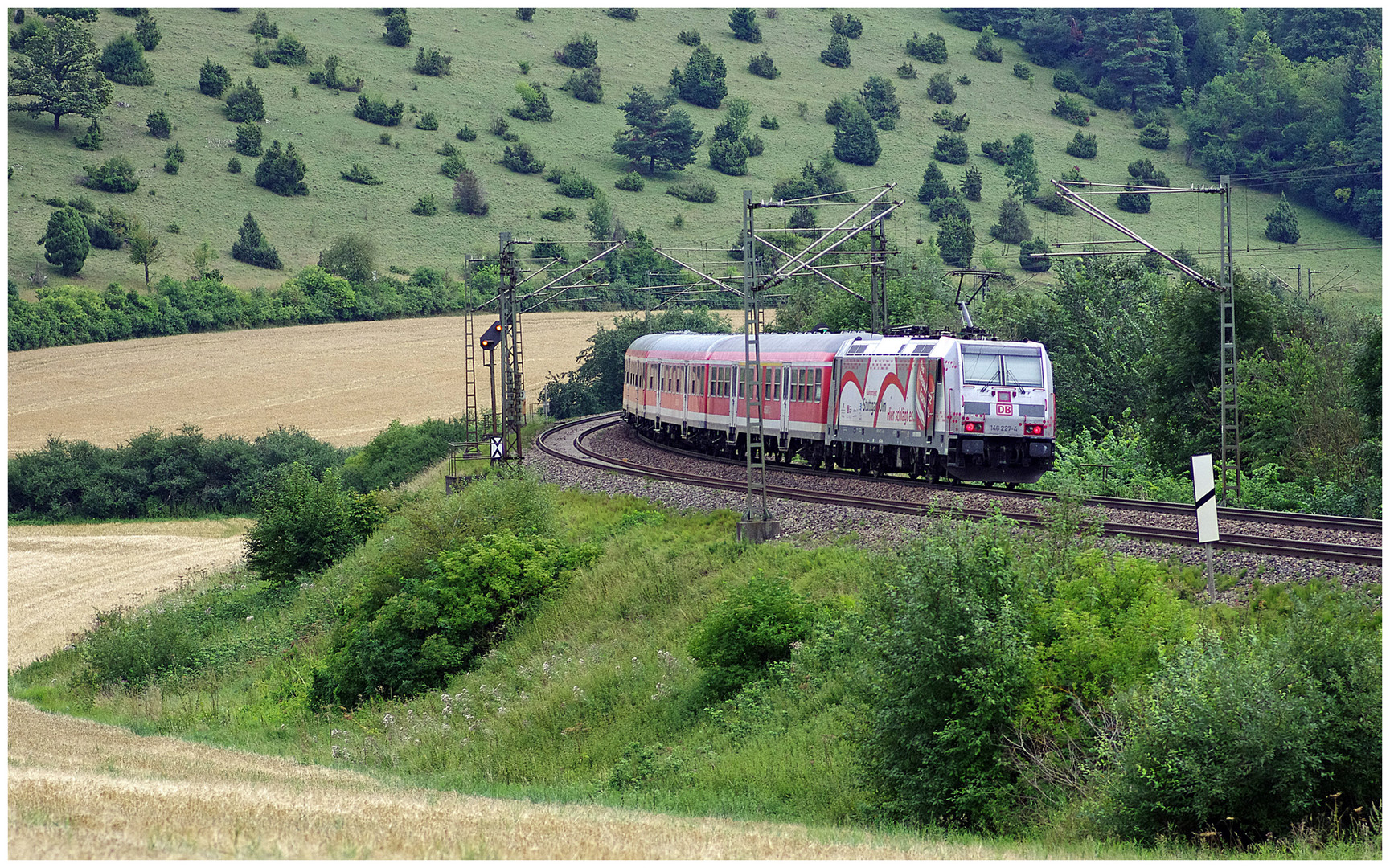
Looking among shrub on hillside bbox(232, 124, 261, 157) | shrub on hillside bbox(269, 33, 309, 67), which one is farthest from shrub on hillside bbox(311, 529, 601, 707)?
shrub on hillside bbox(269, 33, 309, 67)

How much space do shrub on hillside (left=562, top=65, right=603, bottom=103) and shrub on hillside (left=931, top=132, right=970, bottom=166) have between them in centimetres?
3685

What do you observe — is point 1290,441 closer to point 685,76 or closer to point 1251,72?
point 1251,72

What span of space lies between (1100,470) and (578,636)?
1719 centimetres

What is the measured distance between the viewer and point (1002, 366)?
28.7m

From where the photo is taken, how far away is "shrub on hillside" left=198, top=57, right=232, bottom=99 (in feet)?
414

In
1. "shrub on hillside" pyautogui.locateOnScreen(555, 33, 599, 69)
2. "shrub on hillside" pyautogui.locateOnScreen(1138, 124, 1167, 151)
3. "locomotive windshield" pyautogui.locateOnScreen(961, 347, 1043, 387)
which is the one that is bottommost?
"locomotive windshield" pyautogui.locateOnScreen(961, 347, 1043, 387)

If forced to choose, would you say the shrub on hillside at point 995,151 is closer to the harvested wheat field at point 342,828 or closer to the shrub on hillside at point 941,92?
the shrub on hillside at point 941,92

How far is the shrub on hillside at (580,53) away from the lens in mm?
148000

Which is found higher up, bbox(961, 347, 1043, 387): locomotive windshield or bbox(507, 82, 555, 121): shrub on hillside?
bbox(507, 82, 555, 121): shrub on hillside

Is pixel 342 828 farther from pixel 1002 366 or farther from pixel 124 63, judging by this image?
pixel 124 63

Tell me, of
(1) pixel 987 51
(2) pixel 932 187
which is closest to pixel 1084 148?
(2) pixel 932 187

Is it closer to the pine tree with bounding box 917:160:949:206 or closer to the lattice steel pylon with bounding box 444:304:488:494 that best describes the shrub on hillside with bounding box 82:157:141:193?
the lattice steel pylon with bounding box 444:304:488:494

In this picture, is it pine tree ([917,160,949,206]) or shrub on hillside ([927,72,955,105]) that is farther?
shrub on hillside ([927,72,955,105])

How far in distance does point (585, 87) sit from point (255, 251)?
50.9 metres
